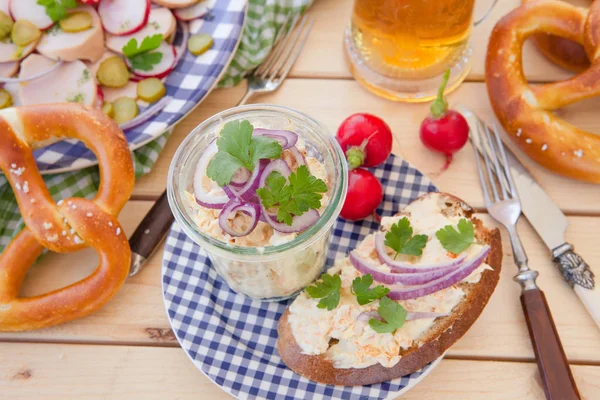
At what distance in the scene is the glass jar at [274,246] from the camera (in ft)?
5.46

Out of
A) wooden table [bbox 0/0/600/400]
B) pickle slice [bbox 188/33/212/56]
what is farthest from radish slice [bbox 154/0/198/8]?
wooden table [bbox 0/0/600/400]

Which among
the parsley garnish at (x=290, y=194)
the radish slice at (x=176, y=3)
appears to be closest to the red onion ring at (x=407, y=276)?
the parsley garnish at (x=290, y=194)

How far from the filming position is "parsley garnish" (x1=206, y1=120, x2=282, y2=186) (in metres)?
1.62

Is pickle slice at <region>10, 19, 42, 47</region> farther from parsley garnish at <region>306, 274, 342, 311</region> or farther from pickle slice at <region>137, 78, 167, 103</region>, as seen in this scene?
parsley garnish at <region>306, 274, 342, 311</region>

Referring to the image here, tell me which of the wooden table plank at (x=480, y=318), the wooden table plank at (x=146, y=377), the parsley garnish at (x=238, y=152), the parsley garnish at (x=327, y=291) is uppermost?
the parsley garnish at (x=238, y=152)

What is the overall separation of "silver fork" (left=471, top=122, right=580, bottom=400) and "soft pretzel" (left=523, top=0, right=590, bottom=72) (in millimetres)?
448

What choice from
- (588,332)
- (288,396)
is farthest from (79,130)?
(588,332)

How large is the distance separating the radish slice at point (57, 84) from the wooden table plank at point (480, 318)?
0.49 metres

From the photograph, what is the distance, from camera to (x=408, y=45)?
2.32 m

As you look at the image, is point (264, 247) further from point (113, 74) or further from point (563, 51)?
point (563, 51)

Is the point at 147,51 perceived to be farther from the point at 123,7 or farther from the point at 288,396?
the point at 288,396

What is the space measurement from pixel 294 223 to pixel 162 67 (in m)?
1.00

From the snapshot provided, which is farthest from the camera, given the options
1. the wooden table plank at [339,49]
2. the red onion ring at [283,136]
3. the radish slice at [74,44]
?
the wooden table plank at [339,49]

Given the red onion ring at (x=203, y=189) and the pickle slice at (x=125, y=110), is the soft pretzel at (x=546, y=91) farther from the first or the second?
the pickle slice at (x=125, y=110)
